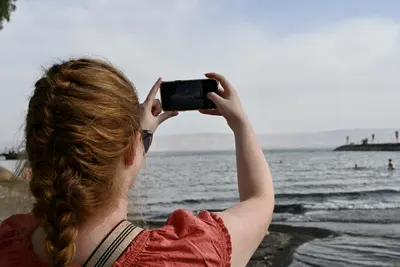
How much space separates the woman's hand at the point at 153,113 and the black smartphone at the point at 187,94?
2cm

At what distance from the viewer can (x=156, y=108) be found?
6.62 feet

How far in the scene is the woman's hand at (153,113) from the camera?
191 centimetres

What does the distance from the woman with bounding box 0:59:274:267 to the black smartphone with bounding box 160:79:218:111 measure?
32 cm

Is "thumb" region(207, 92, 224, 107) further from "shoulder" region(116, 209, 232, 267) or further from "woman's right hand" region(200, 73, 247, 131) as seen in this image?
"shoulder" region(116, 209, 232, 267)

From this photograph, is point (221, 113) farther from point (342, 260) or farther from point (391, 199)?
point (391, 199)

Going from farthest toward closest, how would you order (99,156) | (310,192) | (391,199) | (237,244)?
(310,192) → (391,199) → (237,244) → (99,156)

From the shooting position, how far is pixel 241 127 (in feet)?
6.22

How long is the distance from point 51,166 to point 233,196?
1203 inches

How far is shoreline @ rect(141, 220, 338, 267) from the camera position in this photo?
11.8 metres

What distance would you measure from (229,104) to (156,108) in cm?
28

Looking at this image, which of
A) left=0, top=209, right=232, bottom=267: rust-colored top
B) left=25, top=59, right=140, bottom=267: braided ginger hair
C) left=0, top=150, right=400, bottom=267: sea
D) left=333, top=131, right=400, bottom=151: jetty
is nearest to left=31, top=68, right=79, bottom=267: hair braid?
left=25, top=59, right=140, bottom=267: braided ginger hair

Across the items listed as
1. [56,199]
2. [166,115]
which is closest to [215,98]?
[166,115]

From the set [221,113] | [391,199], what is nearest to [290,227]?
[391,199]

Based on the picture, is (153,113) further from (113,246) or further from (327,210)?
(327,210)
